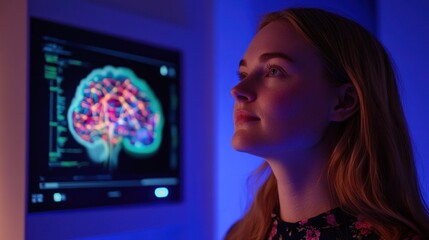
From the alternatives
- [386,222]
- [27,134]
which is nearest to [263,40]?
[386,222]

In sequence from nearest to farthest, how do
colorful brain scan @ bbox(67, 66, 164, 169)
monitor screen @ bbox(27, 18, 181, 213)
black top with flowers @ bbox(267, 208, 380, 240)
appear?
1. black top with flowers @ bbox(267, 208, 380, 240)
2. monitor screen @ bbox(27, 18, 181, 213)
3. colorful brain scan @ bbox(67, 66, 164, 169)

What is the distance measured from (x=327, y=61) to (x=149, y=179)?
792mm

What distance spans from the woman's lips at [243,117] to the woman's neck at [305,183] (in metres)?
0.14

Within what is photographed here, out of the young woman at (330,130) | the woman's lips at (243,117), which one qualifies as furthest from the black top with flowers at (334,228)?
the woman's lips at (243,117)

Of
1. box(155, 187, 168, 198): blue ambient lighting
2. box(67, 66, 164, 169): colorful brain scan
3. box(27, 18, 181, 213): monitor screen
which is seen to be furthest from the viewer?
box(155, 187, 168, 198): blue ambient lighting

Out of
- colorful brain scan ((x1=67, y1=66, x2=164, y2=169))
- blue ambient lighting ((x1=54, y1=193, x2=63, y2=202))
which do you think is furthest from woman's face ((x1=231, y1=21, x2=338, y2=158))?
blue ambient lighting ((x1=54, y1=193, x2=63, y2=202))

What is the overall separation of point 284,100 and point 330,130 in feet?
0.64

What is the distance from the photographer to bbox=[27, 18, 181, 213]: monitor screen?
4.69 ft

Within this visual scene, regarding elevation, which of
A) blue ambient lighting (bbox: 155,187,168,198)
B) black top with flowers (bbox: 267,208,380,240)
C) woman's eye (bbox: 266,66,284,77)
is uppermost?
woman's eye (bbox: 266,66,284,77)

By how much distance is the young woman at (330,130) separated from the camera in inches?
50.1

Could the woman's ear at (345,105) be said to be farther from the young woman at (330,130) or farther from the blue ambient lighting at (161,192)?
the blue ambient lighting at (161,192)

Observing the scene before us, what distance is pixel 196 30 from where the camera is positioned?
1972 mm

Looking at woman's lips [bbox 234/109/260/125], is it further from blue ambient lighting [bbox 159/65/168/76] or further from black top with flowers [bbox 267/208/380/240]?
blue ambient lighting [bbox 159/65/168/76]

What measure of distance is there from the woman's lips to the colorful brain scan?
1.59 ft
